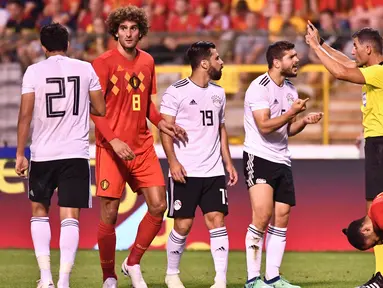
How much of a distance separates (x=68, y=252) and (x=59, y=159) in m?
0.76

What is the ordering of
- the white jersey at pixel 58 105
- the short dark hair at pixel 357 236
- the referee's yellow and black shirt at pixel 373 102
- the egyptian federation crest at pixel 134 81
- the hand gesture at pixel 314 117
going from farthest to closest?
the egyptian federation crest at pixel 134 81 → the referee's yellow and black shirt at pixel 373 102 → the hand gesture at pixel 314 117 → the white jersey at pixel 58 105 → the short dark hair at pixel 357 236

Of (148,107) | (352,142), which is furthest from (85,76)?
(352,142)

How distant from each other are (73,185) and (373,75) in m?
2.69

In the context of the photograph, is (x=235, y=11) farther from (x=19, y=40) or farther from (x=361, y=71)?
(x=361, y=71)

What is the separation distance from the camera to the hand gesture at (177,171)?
356 inches

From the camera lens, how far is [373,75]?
8750mm

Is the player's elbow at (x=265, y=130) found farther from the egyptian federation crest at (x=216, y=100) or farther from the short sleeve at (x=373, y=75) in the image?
the short sleeve at (x=373, y=75)

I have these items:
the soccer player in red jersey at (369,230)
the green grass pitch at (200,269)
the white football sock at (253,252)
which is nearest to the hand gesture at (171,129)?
the white football sock at (253,252)

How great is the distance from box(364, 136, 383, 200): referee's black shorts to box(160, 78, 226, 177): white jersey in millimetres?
1306

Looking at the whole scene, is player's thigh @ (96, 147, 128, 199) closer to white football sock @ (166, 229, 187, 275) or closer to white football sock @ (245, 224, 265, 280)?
white football sock @ (166, 229, 187, 275)

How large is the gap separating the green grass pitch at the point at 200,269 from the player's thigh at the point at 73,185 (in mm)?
1399

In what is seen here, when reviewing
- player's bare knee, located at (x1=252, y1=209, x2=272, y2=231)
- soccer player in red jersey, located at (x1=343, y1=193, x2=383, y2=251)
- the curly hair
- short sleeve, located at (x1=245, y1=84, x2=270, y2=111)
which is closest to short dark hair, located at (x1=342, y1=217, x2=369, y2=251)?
soccer player in red jersey, located at (x1=343, y1=193, x2=383, y2=251)

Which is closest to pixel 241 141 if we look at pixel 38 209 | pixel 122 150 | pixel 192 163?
pixel 192 163

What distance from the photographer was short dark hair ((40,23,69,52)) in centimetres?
841
